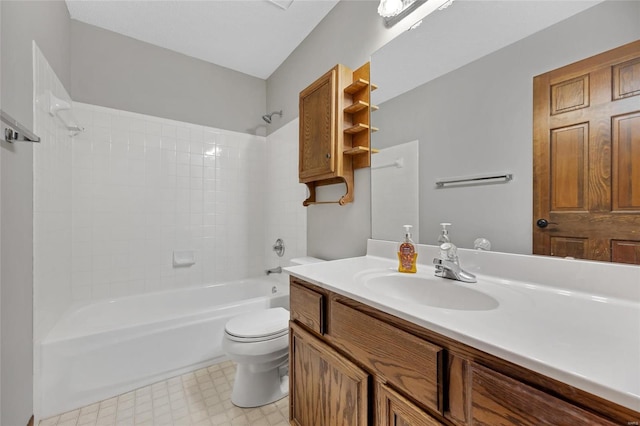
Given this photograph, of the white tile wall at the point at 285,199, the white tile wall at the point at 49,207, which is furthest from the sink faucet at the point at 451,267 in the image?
the white tile wall at the point at 49,207

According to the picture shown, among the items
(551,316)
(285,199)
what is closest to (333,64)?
(285,199)

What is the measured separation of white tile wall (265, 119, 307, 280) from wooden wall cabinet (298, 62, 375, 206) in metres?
0.56

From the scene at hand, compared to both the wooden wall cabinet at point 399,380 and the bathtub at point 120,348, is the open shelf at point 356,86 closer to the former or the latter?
the wooden wall cabinet at point 399,380

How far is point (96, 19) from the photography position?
1.97 m

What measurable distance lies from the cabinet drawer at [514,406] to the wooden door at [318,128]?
1.22 m

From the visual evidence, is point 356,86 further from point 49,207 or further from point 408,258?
point 49,207

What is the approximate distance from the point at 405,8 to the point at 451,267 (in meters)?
1.25

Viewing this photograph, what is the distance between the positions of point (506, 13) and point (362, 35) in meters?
0.82

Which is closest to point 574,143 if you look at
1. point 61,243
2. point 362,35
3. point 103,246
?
point 362,35

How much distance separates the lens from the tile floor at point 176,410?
1.34 m

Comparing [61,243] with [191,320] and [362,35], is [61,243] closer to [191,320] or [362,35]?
[191,320]

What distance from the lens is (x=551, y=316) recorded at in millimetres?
614

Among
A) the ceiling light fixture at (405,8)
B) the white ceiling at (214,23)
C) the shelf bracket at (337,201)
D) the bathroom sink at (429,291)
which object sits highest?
the white ceiling at (214,23)

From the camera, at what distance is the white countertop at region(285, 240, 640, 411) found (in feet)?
1.34
